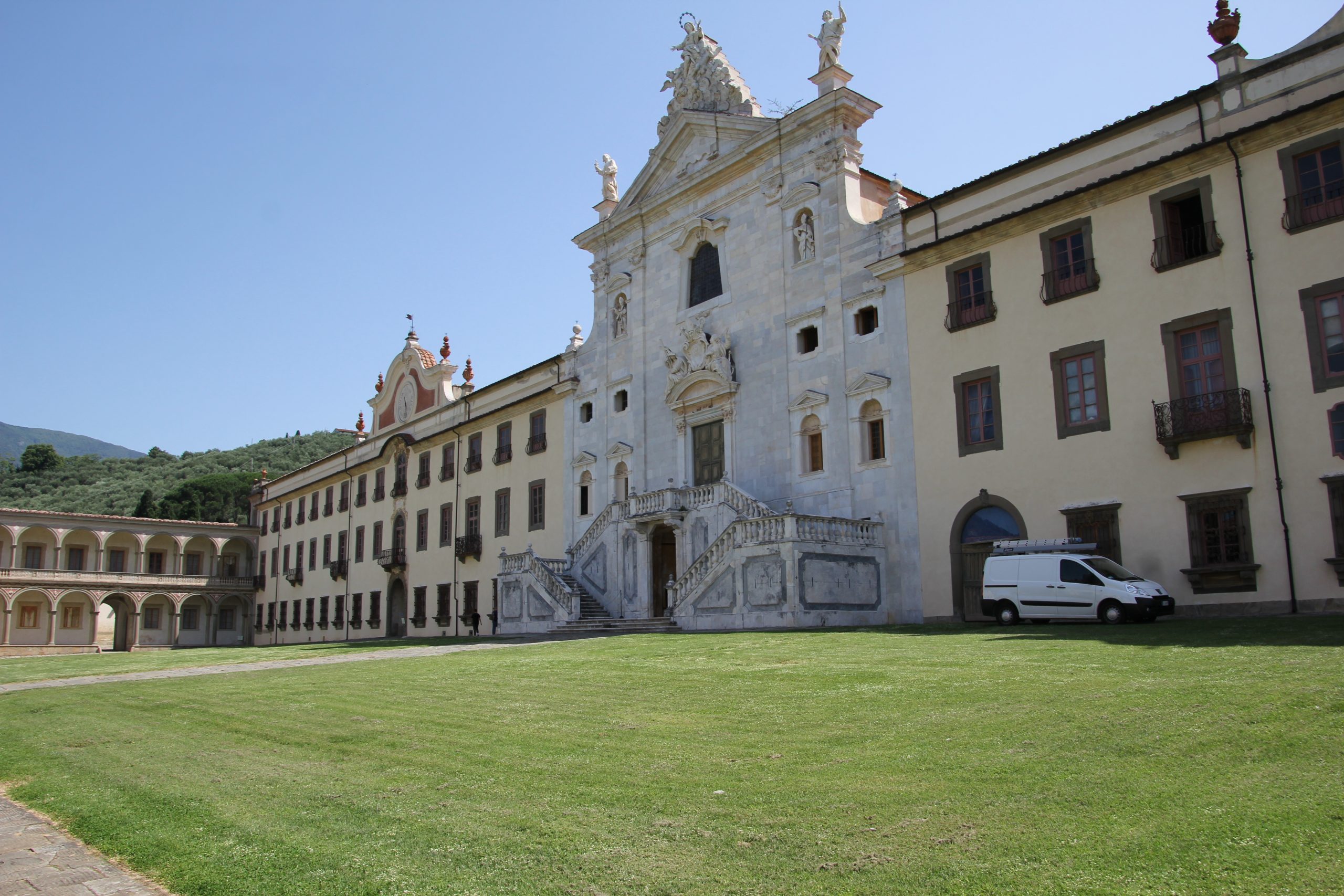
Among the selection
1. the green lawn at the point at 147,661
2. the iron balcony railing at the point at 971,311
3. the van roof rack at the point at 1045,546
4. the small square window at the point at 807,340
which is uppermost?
the small square window at the point at 807,340

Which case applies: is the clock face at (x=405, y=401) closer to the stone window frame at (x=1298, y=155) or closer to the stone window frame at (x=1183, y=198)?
the stone window frame at (x=1183, y=198)

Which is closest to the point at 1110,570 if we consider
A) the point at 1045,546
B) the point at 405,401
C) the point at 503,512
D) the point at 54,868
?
the point at 1045,546

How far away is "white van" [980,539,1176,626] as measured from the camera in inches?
763

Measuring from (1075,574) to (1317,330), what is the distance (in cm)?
664

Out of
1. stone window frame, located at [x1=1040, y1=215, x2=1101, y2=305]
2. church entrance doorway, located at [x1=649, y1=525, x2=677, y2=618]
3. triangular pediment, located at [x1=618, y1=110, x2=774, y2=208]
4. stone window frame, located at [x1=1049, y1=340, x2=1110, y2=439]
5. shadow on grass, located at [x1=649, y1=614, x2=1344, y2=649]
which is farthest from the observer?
triangular pediment, located at [x1=618, y1=110, x2=774, y2=208]

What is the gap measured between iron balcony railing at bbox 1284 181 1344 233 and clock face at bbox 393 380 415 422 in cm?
4345

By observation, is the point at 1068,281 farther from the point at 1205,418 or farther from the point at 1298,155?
the point at 1298,155

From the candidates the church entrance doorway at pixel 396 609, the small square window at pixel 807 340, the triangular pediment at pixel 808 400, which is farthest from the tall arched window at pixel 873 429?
the church entrance doorway at pixel 396 609

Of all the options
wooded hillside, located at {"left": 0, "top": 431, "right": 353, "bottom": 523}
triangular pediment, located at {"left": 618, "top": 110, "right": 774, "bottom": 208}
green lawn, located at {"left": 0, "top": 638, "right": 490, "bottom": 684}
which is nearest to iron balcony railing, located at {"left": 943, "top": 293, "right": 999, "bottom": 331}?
triangular pediment, located at {"left": 618, "top": 110, "right": 774, "bottom": 208}

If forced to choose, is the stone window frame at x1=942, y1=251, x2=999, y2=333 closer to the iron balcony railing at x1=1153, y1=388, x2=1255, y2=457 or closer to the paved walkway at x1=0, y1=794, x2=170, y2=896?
the iron balcony railing at x1=1153, y1=388, x2=1255, y2=457

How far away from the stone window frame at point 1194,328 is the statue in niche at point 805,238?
11599mm

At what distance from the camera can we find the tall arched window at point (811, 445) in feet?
99.6

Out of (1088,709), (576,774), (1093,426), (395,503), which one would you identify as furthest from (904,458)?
(395,503)

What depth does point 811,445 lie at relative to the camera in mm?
30719
